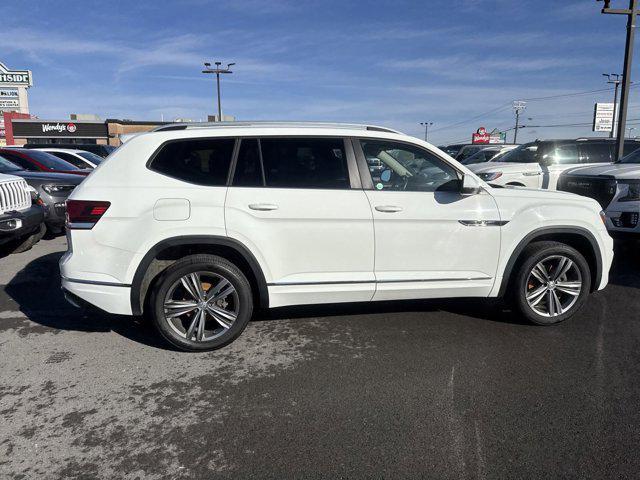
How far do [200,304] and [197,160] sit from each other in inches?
47.2

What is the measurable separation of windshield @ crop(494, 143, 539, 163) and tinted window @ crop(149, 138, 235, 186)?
990 centimetres

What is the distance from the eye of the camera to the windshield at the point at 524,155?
11859 millimetres

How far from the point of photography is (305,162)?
4023 millimetres

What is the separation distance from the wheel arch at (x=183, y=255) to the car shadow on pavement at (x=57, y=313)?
418 mm

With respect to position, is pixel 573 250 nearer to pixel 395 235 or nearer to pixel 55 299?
pixel 395 235

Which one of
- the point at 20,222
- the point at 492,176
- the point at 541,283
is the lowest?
the point at 541,283

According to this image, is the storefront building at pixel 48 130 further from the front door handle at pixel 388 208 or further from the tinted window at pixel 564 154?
the front door handle at pixel 388 208

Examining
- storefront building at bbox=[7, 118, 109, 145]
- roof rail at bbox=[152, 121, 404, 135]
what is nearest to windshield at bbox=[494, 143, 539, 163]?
→ roof rail at bbox=[152, 121, 404, 135]

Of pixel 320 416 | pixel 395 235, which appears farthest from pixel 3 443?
pixel 395 235

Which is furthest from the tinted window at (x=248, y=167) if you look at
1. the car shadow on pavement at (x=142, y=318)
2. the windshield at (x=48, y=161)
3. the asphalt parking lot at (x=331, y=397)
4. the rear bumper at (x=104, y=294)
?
the windshield at (x=48, y=161)

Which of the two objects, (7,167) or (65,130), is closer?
(7,167)

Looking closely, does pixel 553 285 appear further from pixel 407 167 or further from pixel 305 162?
pixel 305 162

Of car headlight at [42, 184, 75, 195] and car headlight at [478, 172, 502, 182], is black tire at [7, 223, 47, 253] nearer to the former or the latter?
car headlight at [42, 184, 75, 195]

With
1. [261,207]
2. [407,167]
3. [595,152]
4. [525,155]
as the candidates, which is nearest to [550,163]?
[525,155]
